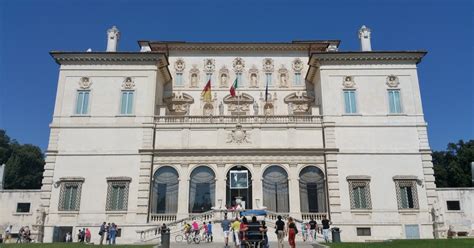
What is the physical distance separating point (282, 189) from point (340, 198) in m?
4.67

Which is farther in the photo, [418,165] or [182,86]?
[182,86]

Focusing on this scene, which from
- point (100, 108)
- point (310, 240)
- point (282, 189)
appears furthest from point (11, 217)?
point (310, 240)

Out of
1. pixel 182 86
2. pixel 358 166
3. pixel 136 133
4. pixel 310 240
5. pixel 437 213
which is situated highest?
pixel 182 86

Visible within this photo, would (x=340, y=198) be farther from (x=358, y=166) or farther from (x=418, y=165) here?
(x=418, y=165)

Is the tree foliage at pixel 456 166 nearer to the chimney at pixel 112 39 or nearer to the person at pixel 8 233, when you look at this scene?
the chimney at pixel 112 39

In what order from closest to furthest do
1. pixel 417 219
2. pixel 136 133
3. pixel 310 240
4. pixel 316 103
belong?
pixel 310 240, pixel 417 219, pixel 136 133, pixel 316 103

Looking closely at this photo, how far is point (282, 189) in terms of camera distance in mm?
32438

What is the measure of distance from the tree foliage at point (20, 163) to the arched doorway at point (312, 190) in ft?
164

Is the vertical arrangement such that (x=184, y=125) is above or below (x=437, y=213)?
above

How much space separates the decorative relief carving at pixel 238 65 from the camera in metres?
41.6

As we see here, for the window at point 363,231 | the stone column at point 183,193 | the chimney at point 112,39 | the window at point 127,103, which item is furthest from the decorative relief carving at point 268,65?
the window at point 363,231

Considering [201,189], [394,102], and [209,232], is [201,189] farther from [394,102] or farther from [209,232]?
[394,102]

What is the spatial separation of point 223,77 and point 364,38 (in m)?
14.6

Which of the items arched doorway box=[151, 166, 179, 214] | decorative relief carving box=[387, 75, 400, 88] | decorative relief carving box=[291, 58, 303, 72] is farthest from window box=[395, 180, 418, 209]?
arched doorway box=[151, 166, 179, 214]
